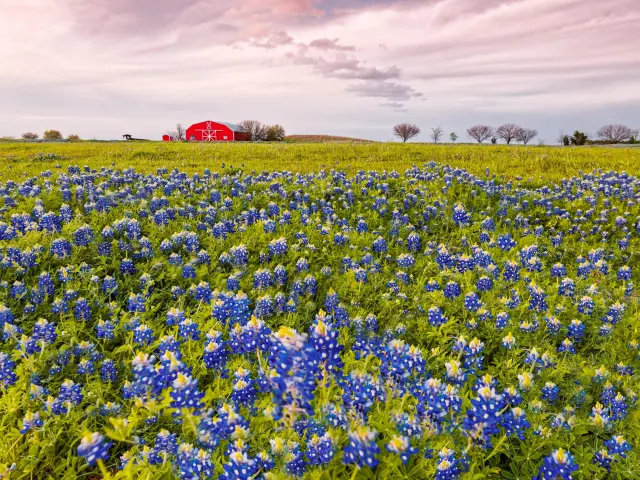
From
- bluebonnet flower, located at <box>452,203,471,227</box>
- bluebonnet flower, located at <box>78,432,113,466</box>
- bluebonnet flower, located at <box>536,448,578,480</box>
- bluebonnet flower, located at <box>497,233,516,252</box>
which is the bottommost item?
bluebonnet flower, located at <box>536,448,578,480</box>

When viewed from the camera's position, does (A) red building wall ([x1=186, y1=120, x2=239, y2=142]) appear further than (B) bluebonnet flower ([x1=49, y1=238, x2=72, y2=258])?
Yes

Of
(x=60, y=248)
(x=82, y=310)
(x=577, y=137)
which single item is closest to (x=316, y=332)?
(x=82, y=310)

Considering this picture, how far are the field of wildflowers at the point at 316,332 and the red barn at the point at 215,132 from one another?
199 ft

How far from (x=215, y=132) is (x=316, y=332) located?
71.8 meters

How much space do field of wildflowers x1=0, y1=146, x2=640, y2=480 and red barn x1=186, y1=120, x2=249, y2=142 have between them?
60.6 m

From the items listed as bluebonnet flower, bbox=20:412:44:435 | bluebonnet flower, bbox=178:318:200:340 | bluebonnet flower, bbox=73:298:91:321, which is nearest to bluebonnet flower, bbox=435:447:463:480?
bluebonnet flower, bbox=178:318:200:340

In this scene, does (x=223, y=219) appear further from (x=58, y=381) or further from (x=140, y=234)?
(x=58, y=381)

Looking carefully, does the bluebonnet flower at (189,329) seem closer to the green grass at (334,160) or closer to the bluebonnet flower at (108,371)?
the bluebonnet flower at (108,371)

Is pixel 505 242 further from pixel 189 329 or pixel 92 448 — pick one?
pixel 92 448

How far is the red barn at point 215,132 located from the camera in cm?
6900

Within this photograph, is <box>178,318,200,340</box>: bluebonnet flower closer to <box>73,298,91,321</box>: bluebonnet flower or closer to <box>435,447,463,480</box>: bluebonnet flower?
<box>73,298,91,321</box>: bluebonnet flower

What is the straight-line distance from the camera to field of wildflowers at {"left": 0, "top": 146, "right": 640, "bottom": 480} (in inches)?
107

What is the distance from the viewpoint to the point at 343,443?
2.79 m

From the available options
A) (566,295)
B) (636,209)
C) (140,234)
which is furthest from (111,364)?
(636,209)
